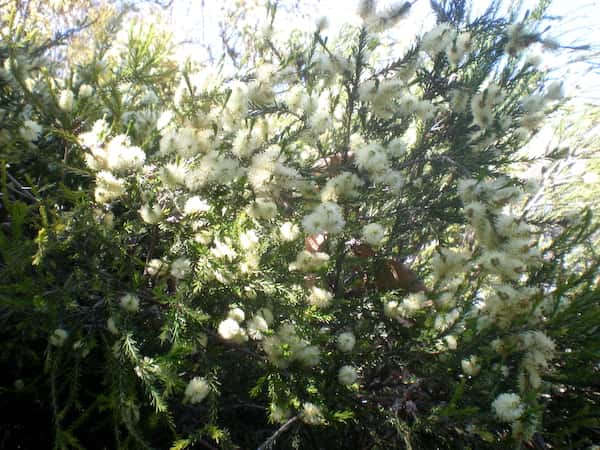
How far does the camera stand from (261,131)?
1.25 metres

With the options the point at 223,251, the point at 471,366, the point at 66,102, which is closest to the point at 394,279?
the point at 471,366

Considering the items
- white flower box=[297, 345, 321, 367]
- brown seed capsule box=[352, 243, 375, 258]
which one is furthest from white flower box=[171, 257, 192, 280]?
brown seed capsule box=[352, 243, 375, 258]

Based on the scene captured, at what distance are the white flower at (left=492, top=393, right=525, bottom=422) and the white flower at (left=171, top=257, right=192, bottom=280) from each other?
75 cm

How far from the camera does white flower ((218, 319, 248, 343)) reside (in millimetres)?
999

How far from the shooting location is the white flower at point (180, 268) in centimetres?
107

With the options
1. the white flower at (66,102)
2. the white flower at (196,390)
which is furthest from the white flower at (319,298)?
the white flower at (66,102)

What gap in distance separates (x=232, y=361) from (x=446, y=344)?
1.83ft

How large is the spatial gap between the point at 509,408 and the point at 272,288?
566mm

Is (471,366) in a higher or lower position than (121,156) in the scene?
lower

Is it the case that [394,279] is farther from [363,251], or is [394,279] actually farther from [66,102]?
[66,102]

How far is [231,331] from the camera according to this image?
998 mm

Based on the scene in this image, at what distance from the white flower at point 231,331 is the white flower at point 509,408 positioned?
565 millimetres

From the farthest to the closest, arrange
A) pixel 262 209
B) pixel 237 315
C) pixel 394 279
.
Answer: pixel 394 279 < pixel 262 209 < pixel 237 315

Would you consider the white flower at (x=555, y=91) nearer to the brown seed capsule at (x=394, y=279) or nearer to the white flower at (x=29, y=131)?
the brown seed capsule at (x=394, y=279)
